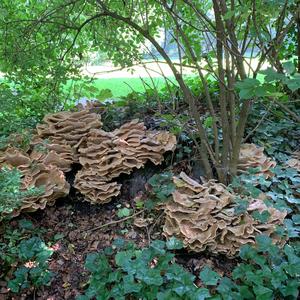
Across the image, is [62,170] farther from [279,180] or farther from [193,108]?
[279,180]

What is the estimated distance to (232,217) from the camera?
8.20 feet

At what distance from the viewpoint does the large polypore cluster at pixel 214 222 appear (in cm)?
247

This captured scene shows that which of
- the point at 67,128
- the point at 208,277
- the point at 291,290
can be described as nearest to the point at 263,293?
the point at 291,290

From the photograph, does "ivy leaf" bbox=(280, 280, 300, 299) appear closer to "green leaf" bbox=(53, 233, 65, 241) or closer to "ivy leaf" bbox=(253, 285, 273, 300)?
"ivy leaf" bbox=(253, 285, 273, 300)

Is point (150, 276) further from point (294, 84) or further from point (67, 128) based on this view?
point (67, 128)

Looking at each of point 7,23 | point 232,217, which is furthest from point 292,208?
point 7,23

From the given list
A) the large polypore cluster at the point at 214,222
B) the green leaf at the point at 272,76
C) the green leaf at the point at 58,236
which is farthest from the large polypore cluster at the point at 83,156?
the green leaf at the point at 272,76

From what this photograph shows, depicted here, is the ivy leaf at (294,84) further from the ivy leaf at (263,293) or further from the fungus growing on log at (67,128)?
the fungus growing on log at (67,128)

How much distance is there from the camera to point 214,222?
97.7 inches

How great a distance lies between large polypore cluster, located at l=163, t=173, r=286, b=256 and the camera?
2471mm

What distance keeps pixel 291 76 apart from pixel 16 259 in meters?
2.09

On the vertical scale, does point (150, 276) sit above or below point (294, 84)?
below

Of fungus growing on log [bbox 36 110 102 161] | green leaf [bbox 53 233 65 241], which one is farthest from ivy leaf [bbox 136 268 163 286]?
fungus growing on log [bbox 36 110 102 161]

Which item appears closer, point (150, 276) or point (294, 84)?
point (294, 84)
